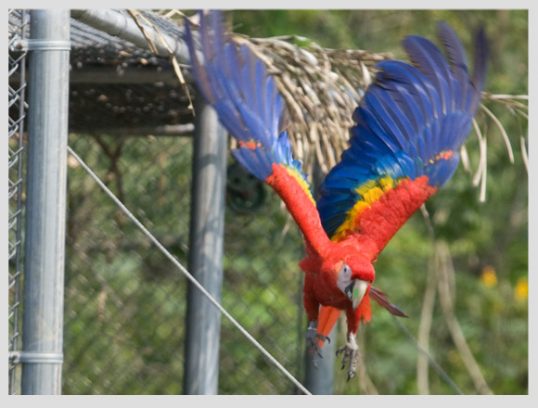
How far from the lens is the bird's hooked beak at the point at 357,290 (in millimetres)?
3084

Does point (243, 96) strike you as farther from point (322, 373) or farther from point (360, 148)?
point (322, 373)

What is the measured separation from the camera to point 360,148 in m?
3.33

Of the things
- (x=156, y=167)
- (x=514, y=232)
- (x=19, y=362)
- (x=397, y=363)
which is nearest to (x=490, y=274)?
(x=514, y=232)

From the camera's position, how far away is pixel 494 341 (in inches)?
292

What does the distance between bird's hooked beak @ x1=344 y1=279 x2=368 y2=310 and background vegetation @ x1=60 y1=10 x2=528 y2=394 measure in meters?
0.94

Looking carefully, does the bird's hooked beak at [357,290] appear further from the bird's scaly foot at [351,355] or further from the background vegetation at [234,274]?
the background vegetation at [234,274]

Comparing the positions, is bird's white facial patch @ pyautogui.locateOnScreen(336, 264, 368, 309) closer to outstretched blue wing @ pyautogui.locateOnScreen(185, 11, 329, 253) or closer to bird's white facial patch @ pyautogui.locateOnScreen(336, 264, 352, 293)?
bird's white facial patch @ pyautogui.locateOnScreen(336, 264, 352, 293)

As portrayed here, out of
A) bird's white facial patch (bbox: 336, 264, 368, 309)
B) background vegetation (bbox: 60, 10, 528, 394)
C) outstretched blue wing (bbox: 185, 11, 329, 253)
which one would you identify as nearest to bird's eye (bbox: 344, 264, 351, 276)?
bird's white facial patch (bbox: 336, 264, 368, 309)

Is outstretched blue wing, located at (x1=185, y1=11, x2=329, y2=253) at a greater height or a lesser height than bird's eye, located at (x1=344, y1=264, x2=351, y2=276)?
greater

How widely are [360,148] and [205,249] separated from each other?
71 centimetres

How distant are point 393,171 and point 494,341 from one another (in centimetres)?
432

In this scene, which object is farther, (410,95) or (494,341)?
(494,341)

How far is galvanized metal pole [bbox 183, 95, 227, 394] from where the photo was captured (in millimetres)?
3840

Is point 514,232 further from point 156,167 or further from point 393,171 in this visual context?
point 393,171
